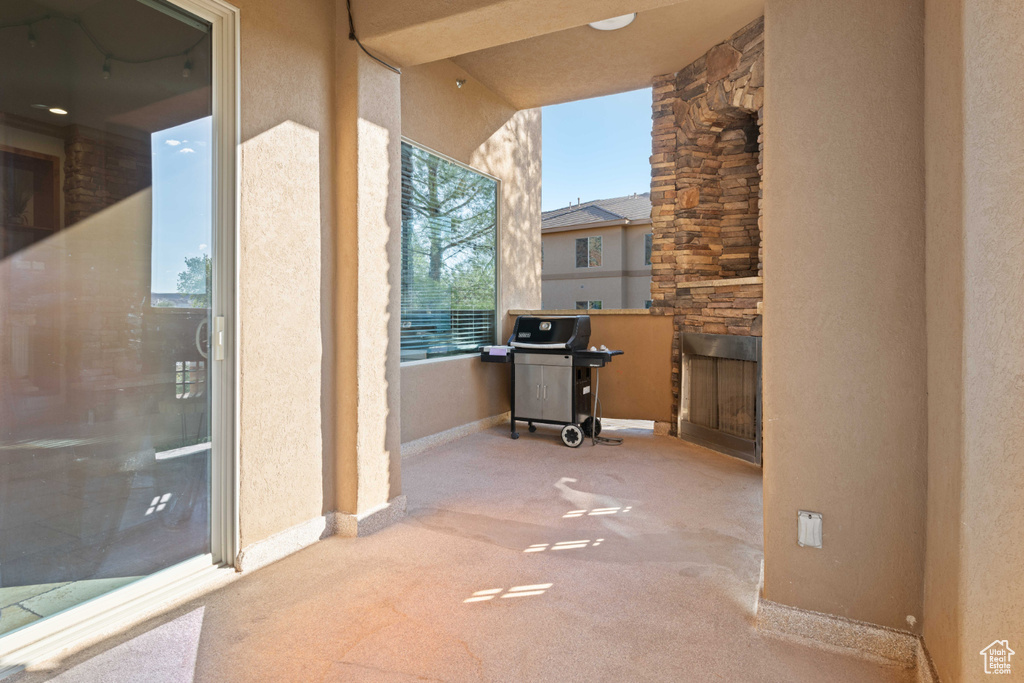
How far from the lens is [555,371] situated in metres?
4.85

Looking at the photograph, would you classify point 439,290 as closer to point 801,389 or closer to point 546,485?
point 546,485

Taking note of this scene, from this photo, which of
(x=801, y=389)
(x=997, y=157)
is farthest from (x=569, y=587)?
(x=997, y=157)

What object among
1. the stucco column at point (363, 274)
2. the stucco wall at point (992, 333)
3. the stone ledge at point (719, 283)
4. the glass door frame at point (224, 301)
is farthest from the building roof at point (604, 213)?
the stucco wall at point (992, 333)

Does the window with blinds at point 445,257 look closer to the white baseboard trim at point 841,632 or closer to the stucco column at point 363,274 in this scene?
the stucco column at point 363,274

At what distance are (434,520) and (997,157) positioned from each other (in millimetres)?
2734

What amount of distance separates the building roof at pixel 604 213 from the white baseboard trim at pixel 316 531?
46.1 feet

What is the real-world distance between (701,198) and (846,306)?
11.4ft

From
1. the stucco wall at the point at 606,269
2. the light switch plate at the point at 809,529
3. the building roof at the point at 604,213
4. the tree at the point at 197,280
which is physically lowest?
the light switch plate at the point at 809,529

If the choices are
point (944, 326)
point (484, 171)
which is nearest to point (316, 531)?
point (944, 326)

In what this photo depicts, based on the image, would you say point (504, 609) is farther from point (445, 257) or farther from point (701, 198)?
point (701, 198)

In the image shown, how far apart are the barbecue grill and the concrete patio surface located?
148cm

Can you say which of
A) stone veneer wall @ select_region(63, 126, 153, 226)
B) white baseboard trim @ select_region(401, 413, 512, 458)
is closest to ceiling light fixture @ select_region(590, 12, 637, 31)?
stone veneer wall @ select_region(63, 126, 153, 226)

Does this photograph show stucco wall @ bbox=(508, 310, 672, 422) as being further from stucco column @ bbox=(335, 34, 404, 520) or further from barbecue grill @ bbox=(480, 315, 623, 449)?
stucco column @ bbox=(335, 34, 404, 520)

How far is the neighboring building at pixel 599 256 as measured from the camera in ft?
54.9
